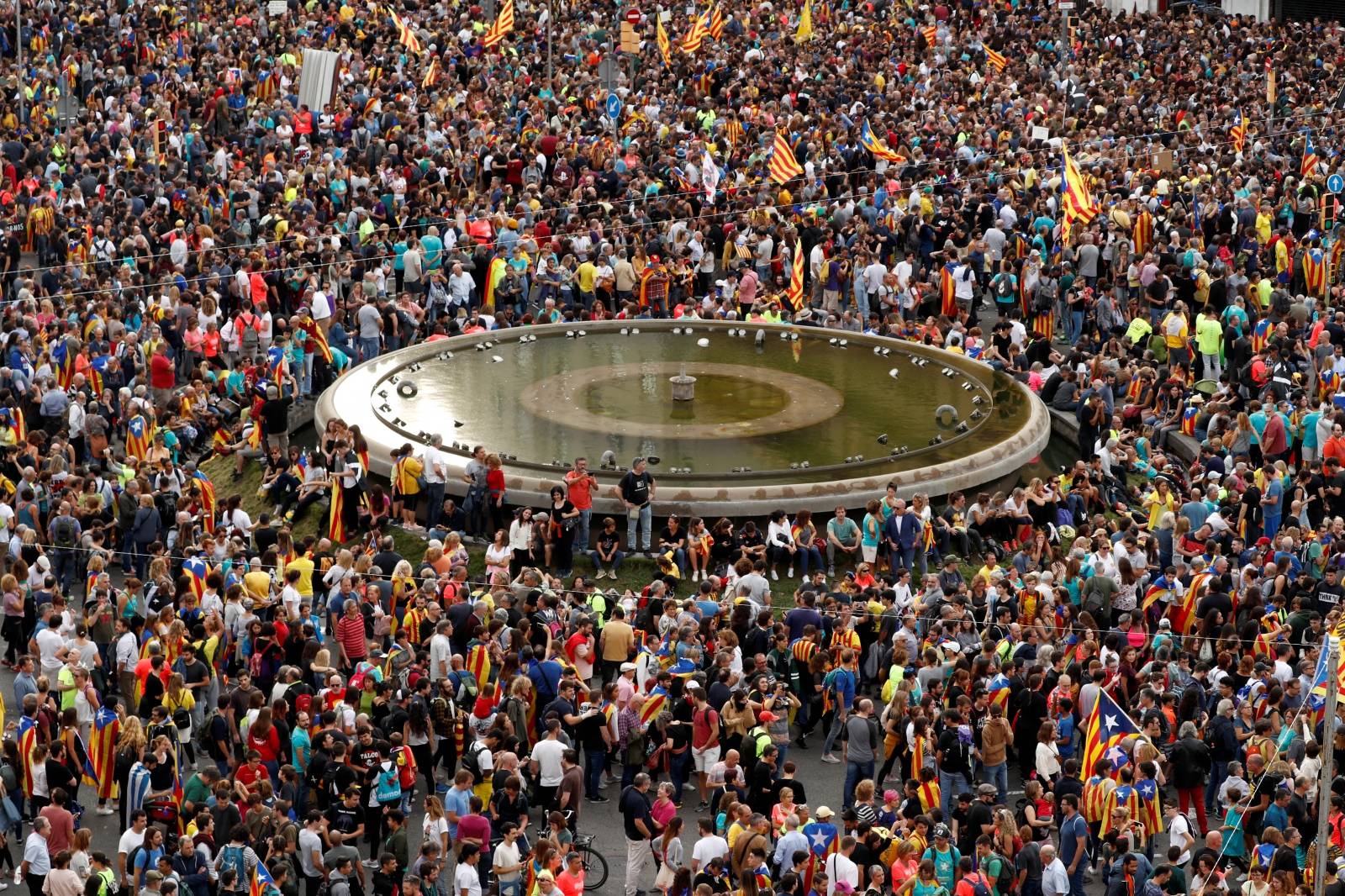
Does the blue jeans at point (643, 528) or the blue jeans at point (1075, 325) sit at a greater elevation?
the blue jeans at point (1075, 325)

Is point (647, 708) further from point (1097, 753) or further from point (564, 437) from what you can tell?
point (564, 437)

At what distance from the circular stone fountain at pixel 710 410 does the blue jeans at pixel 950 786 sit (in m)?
7.53

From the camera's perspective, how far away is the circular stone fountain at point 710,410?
2939 centimetres

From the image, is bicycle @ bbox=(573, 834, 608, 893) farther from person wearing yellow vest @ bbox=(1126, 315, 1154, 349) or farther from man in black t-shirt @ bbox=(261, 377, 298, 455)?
person wearing yellow vest @ bbox=(1126, 315, 1154, 349)

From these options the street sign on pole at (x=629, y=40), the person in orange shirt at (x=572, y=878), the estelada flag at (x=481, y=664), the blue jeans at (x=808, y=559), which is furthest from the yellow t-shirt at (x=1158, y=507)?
the street sign on pole at (x=629, y=40)

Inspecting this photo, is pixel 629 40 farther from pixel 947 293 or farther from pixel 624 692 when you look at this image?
pixel 624 692

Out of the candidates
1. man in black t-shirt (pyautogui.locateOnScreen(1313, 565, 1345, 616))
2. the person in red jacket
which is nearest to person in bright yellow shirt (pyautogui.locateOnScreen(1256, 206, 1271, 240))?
man in black t-shirt (pyautogui.locateOnScreen(1313, 565, 1345, 616))

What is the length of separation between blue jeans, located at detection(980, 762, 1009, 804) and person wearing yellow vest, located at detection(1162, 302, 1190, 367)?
13800 millimetres

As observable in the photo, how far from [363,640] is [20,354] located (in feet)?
32.8

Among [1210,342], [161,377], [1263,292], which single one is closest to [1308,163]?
[1263,292]

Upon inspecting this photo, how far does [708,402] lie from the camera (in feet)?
107

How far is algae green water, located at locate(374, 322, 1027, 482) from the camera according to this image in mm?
30375

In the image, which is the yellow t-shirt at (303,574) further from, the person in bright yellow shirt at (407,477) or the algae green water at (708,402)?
the algae green water at (708,402)

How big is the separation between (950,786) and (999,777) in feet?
2.43
